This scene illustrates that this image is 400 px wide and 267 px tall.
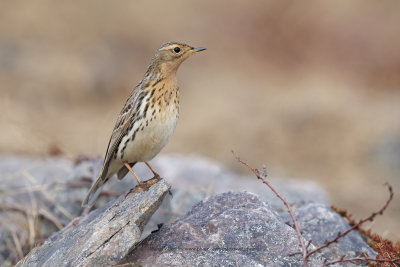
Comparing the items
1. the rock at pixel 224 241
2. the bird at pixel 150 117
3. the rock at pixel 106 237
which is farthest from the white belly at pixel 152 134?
the rock at pixel 224 241

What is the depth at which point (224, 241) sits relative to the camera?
5.35 metres

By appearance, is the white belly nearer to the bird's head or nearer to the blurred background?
the bird's head

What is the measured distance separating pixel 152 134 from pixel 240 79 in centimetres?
1736

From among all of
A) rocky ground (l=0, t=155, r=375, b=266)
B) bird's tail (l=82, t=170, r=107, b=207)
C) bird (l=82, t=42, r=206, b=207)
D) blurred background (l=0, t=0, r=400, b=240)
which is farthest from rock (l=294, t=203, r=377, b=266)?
blurred background (l=0, t=0, r=400, b=240)

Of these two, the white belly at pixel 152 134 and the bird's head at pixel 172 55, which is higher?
the bird's head at pixel 172 55

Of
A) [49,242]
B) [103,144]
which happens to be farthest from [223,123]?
[49,242]

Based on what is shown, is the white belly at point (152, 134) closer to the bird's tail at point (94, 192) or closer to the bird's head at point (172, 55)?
the bird's head at point (172, 55)

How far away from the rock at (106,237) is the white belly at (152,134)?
→ 0.63 meters

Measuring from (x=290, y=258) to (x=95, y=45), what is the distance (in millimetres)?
19661

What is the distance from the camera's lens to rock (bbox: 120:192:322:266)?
515 cm

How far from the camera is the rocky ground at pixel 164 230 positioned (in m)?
5.10

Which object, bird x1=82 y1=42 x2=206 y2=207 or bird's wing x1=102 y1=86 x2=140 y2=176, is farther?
bird's wing x1=102 y1=86 x2=140 y2=176

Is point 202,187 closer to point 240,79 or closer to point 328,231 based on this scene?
point 328,231

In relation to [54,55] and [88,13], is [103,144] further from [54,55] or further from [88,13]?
[88,13]
